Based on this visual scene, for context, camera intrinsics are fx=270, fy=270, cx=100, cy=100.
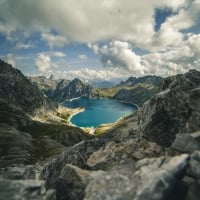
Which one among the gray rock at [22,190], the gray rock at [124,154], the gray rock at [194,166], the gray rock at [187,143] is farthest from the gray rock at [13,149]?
the gray rock at [194,166]

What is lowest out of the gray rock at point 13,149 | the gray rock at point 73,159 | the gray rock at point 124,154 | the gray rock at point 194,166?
the gray rock at point 13,149

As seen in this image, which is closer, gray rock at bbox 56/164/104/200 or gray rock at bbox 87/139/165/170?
gray rock at bbox 56/164/104/200

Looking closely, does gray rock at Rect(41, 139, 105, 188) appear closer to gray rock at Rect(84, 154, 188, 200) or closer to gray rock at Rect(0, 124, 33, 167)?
gray rock at Rect(84, 154, 188, 200)

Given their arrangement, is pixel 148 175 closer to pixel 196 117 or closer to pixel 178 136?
pixel 178 136

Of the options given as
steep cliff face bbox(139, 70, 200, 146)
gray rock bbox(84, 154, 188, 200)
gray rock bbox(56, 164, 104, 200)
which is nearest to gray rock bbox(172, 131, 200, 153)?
gray rock bbox(84, 154, 188, 200)

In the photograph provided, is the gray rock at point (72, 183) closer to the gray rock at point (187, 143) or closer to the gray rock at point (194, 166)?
the gray rock at point (187, 143)

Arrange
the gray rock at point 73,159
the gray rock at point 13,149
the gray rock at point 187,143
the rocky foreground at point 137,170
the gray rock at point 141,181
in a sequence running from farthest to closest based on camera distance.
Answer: the gray rock at point 13,149
the gray rock at point 73,159
the gray rock at point 187,143
the rocky foreground at point 137,170
the gray rock at point 141,181
